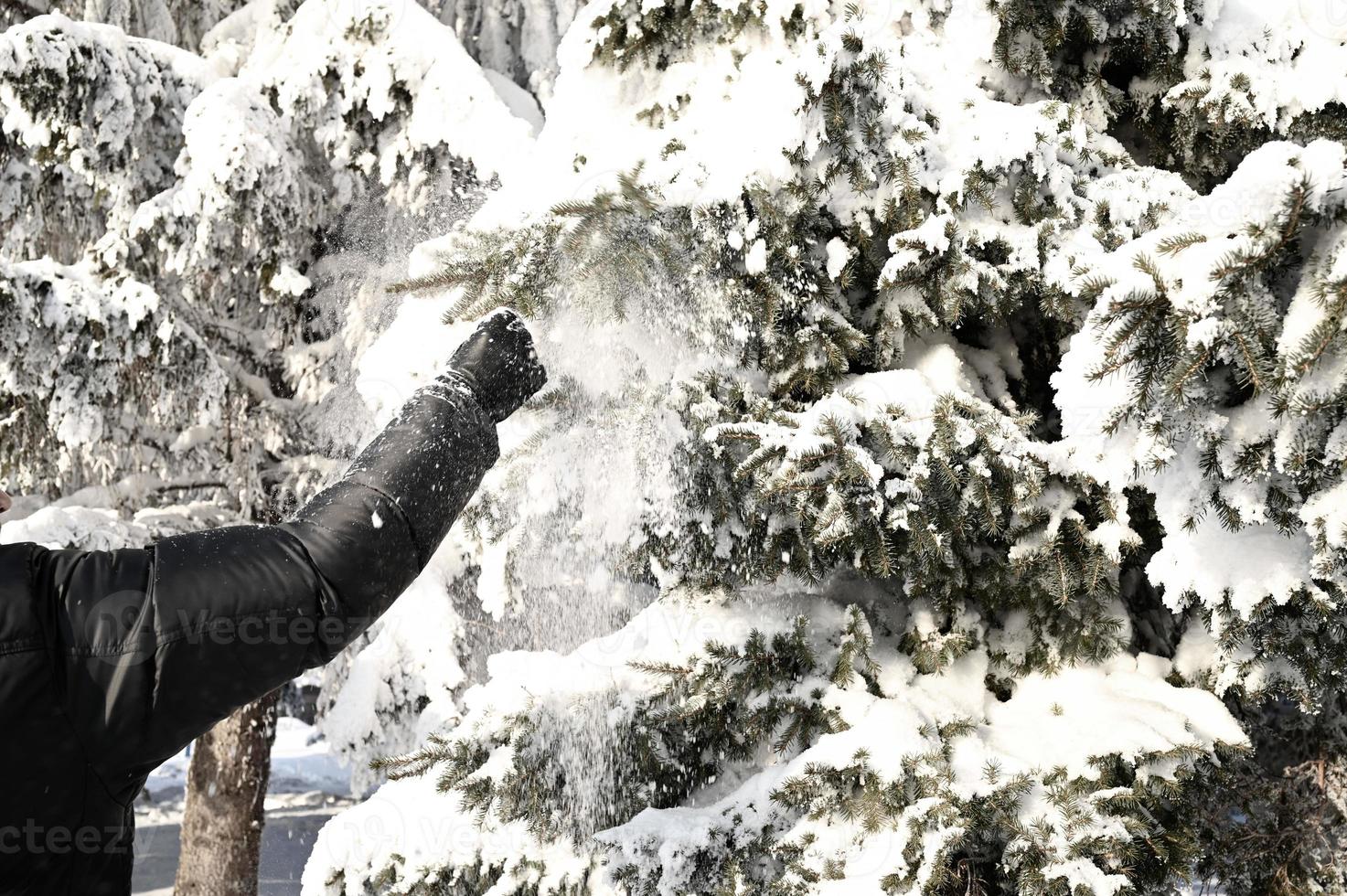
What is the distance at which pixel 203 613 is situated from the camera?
1.42 meters

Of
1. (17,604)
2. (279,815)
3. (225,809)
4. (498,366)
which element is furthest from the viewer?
(279,815)

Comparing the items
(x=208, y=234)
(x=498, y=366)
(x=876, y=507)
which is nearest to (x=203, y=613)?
(x=498, y=366)

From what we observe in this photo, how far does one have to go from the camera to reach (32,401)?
5977mm

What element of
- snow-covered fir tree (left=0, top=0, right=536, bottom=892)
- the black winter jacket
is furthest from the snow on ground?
the black winter jacket

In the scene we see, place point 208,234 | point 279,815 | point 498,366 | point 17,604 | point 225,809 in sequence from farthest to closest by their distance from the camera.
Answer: point 279,815, point 225,809, point 208,234, point 498,366, point 17,604

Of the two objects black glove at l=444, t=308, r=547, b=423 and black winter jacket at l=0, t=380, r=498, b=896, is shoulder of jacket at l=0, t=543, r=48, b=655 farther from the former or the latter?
black glove at l=444, t=308, r=547, b=423

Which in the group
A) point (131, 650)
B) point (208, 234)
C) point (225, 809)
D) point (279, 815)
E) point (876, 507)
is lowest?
point (279, 815)

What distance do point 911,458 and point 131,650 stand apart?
75.5 inches

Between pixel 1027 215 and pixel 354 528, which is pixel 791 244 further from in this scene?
pixel 354 528

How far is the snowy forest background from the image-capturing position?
2.20 m

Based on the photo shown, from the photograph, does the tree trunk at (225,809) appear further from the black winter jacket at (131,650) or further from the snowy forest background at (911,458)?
the black winter jacket at (131,650)

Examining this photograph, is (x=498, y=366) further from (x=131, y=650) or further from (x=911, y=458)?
(x=911, y=458)

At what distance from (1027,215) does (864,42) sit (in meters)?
0.66

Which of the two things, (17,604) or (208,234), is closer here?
(17,604)
